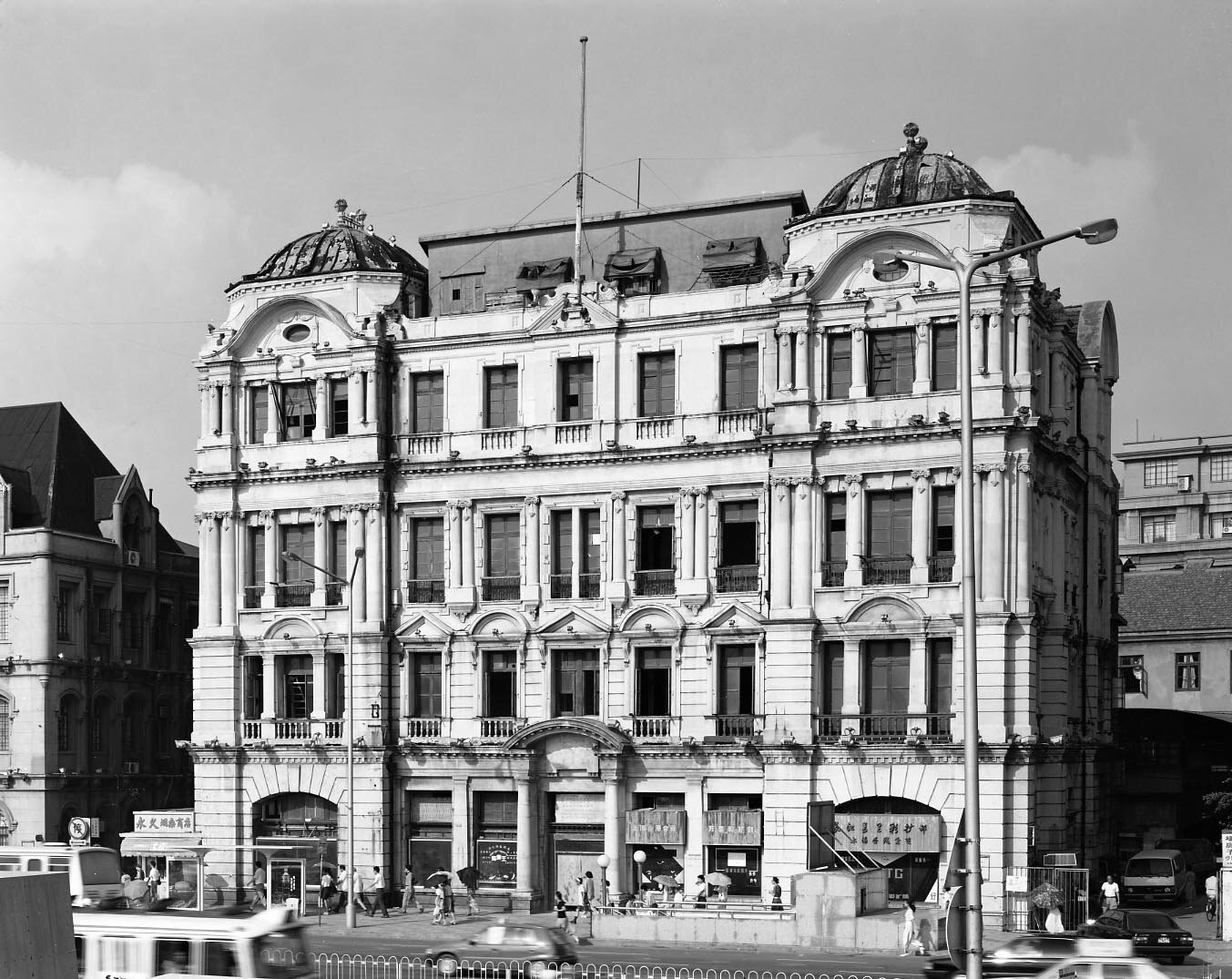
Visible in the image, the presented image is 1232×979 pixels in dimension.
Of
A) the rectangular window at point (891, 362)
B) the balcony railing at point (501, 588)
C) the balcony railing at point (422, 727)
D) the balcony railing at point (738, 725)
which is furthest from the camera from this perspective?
the balcony railing at point (422, 727)

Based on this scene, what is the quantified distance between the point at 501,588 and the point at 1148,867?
25.0m

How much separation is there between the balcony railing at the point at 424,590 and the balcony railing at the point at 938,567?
59.0ft

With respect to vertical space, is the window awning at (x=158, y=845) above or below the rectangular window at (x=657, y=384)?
below

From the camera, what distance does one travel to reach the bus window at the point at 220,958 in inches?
1427

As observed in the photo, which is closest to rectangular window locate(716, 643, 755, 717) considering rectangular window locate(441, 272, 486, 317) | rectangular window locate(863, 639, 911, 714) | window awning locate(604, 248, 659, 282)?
rectangular window locate(863, 639, 911, 714)

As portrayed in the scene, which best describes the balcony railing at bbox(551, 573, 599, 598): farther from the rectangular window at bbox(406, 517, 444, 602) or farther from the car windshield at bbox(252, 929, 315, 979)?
the car windshield at bbox(252, 929, 315, 979)

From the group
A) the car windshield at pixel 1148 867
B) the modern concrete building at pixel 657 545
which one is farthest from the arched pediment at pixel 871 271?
the car windshield at pixel 1148 867

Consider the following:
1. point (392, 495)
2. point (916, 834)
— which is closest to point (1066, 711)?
point (916, 834)

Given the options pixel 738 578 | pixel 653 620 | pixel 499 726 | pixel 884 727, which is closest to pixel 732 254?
pixel 738 578

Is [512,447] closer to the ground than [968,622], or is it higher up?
higher up

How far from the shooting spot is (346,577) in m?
67.6

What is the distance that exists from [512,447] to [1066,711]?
21338 mm

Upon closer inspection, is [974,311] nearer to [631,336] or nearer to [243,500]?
[631,336]

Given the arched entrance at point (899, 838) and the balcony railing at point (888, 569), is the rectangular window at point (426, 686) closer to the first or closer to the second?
the arched entrance at point (899, 838)
